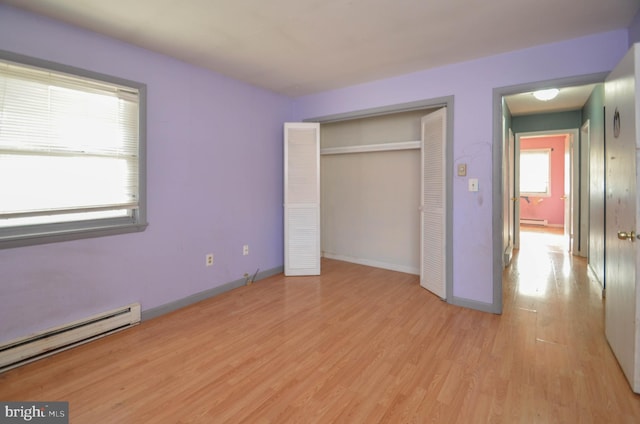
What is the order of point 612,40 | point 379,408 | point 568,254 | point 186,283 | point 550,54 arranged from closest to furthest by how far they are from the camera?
1. point 379,408
2. point 612,40
3. point 550,54
4. point 186,283
5. point 568,254

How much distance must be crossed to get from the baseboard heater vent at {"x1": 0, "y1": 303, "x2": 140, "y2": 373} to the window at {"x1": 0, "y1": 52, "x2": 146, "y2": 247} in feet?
2.14

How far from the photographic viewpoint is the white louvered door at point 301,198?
3973mm

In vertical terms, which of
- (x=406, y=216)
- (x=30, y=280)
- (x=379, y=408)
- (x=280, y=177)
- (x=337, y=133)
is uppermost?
(x=337, y=133)

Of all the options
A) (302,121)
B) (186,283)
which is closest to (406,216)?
(302,121)

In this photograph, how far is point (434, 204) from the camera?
3.39 m

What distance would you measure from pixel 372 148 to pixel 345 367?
10.1 feet

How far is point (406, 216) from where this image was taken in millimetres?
4262

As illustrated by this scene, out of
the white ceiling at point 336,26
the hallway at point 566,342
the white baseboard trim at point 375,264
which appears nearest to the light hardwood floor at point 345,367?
the hallway at point 566,342

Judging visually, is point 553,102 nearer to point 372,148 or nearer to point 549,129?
point 549,129

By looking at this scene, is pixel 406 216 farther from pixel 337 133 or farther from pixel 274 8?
pixel 274 8

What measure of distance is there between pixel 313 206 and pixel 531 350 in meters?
2.66

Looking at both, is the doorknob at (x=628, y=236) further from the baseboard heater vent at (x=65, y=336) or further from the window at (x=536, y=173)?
the window at (x=536, y=173)

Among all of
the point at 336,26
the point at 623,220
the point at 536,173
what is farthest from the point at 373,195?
the point at 536,173

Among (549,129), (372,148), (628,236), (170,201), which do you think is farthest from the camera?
(549,129)
